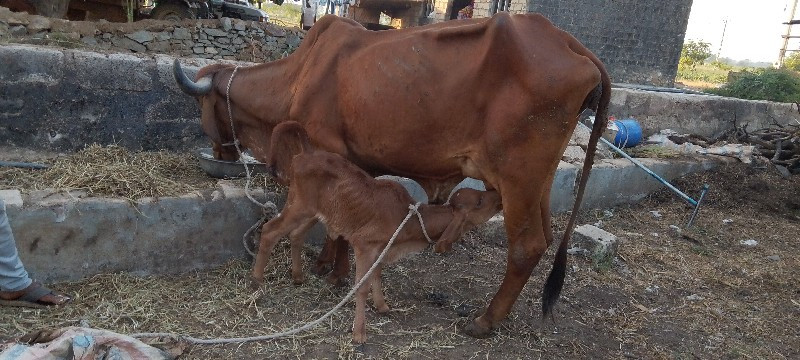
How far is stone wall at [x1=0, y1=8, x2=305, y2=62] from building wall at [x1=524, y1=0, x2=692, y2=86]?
888 cm

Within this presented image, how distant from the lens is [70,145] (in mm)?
5270

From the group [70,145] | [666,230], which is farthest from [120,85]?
[666,230]

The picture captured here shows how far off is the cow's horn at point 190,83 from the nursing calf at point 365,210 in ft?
3.89

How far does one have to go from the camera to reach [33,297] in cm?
345

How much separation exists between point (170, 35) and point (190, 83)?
6.30m

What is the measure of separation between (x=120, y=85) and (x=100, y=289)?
7.40ft

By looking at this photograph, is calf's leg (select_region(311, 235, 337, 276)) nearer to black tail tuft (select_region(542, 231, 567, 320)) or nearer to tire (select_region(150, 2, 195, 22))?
black tail tuft (select_region(542, 231, 567, 320))

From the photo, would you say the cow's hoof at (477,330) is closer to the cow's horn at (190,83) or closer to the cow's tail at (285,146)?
the cow's tail at (285,146)

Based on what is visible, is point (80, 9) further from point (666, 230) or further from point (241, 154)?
point (666, 230)

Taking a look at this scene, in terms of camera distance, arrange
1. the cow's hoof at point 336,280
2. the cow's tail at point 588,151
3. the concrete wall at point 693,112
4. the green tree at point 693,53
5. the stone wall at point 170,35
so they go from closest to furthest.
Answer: the cow's tail at point 588,151
the cow's hoof at point 336,280
the stone wall at point 170,35
the concrete wall at point 693,112
the green tree at point 693,53

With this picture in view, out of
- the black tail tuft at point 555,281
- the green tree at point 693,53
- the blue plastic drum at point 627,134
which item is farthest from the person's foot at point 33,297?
the green tree at point 693,53

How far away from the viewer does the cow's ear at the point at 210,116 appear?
14.7 feet

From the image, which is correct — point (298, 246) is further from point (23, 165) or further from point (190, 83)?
point (23, 165)

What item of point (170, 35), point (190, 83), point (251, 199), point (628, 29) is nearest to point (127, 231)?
point (251, 199)
